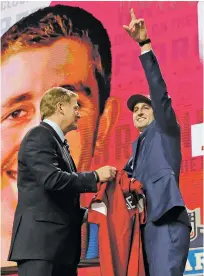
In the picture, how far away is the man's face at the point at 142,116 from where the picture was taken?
3.00 meters

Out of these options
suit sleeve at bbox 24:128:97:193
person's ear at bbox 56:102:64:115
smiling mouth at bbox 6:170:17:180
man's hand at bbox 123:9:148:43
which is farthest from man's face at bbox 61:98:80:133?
smiling mouth at bbox 6:170:17:180

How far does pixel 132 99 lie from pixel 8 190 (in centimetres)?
292

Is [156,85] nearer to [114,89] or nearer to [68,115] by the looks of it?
[68,115]

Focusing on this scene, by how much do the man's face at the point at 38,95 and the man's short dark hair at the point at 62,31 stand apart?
6 centimetres

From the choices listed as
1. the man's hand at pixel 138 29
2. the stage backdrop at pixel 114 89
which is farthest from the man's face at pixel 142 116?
the stage backdrop at pixel 114 89

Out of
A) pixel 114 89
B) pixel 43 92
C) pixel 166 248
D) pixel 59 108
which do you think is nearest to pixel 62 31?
pixel 43 92

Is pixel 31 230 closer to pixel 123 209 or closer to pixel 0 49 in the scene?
pixel 123 209

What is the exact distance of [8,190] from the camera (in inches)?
230

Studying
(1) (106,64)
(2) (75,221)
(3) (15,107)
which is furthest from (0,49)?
(2) (75,221)

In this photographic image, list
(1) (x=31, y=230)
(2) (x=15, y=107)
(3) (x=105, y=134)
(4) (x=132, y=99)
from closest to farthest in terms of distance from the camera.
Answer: (1) (x=31, y=230)
(4) (x=132, y=99)
(3) (x=105, y=134)
(2) (x=15, y=107)

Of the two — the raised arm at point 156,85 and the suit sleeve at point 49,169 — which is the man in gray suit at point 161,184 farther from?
the suit sleeve at point 49,169

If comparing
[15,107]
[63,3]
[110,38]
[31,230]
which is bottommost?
[31,230]

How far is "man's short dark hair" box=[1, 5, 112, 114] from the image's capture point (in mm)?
5719

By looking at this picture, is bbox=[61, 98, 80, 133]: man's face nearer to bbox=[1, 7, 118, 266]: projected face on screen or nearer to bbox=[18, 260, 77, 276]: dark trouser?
bbox=[18, 260, 77, 276]: dark trouser
